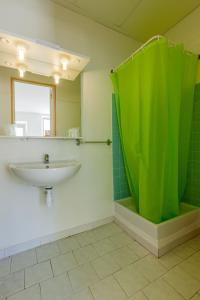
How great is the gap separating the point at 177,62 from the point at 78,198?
5.18 feet

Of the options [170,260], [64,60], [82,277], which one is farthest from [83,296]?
[64,60]

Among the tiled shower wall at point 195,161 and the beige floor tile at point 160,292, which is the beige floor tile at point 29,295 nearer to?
the beige floor tile at point 160,292

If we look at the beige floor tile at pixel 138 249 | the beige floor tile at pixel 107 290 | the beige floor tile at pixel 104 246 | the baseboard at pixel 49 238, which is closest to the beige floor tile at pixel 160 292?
the beige floor tile at pixel 107 290

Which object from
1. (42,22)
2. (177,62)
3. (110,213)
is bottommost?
(110,213)

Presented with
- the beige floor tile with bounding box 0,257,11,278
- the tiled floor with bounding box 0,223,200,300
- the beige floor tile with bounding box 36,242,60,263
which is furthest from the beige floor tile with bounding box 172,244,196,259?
the beige floor tile with bounding box 0,257,11,278

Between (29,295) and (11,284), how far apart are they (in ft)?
0.59

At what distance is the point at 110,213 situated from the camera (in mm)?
1819

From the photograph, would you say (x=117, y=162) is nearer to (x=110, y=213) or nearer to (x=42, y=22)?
(x=110, y=213)

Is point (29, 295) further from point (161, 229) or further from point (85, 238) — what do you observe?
point (161, 229)

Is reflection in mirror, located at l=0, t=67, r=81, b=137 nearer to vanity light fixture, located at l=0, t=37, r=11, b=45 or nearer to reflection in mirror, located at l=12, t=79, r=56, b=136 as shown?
reflection in mirror, located at l=12, t=79, r=56, b=136

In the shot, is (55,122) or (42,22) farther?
(55,122)

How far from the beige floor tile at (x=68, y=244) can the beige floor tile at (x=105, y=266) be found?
264 millimetres

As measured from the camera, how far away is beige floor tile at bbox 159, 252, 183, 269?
1.16 metres

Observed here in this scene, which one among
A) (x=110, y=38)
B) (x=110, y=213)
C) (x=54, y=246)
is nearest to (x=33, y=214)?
(x=54, y=246)
